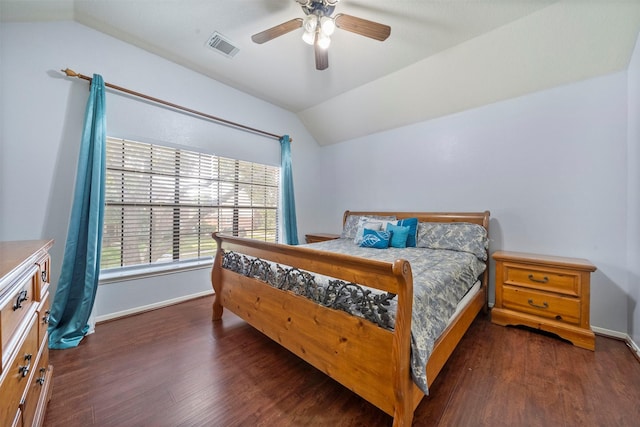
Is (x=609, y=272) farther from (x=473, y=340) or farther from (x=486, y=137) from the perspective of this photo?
(x=486, y=137)

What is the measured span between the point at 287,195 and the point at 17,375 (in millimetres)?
3135

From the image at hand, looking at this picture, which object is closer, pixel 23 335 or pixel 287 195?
pixel 23 335

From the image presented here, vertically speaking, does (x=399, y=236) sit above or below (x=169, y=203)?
below

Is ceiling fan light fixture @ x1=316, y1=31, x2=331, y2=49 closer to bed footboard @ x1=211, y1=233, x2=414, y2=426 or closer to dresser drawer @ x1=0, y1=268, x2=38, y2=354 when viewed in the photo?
bed footboard @ x1=211, y1=233, x2=414, y2=426

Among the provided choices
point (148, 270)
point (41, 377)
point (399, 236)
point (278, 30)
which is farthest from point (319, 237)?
point (41, 377)

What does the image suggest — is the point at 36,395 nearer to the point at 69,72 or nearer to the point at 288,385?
the point at 288,385

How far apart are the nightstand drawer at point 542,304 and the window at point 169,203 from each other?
3.24 meters

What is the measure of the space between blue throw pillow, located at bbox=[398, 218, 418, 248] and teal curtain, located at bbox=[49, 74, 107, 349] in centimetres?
314

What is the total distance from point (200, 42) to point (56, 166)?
1.76 meters

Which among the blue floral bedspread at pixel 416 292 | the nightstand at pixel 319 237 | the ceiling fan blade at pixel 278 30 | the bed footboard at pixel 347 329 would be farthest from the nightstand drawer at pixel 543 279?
the ceiling fan blade at pixel 278 30

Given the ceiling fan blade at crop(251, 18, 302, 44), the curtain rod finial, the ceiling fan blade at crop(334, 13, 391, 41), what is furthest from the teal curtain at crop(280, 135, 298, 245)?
the curtain rod finial

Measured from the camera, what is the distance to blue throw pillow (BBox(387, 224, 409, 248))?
2.80 metres

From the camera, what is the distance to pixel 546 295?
2.13 meters

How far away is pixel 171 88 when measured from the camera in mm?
2746
